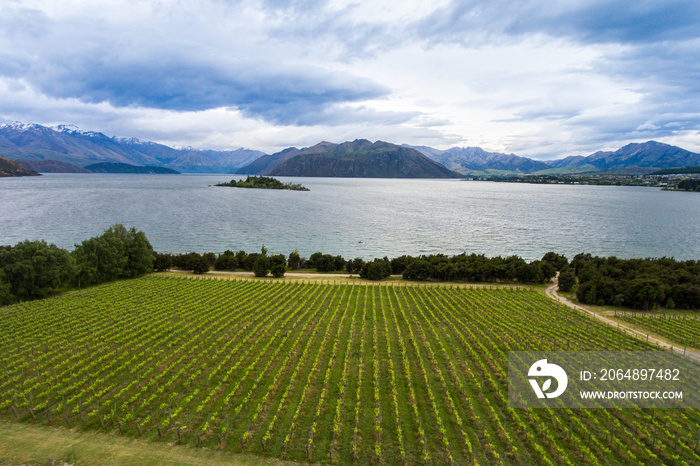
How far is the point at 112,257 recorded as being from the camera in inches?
2400

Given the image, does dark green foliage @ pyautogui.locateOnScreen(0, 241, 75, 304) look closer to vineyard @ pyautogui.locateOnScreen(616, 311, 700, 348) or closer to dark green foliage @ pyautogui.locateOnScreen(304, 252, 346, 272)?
dark green foliage @ pyautogui.locateOnScreen(304, 252, 346, 272)

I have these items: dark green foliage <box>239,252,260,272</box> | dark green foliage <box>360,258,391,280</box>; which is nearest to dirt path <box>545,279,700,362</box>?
dark green foliage <box>360,258,391,280</box>

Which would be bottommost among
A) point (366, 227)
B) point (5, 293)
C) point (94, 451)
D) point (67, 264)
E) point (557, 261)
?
point (5, 293)

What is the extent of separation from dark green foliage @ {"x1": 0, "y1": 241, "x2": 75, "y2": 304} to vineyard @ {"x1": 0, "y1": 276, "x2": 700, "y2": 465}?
23.6 feet

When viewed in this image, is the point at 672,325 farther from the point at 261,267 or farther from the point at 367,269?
the point at 261,267

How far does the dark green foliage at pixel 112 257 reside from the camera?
59.0 meters

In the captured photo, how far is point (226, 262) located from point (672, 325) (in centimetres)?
7164

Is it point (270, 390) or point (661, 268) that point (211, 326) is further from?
point (661, 268)

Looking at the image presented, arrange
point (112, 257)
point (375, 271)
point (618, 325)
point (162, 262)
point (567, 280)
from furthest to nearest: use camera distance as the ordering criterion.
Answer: point (162, 262), point (375, 271), point (112, 257), point (567, 280), point (618, 325)

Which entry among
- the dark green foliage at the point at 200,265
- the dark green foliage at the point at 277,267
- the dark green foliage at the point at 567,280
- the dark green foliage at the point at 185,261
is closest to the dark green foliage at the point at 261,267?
the dark green foliage at the point at 277,267

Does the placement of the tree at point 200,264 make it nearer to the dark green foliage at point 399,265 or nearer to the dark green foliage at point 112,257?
the dark green foliage at point 112,257

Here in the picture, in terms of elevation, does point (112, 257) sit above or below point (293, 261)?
above

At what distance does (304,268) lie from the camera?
252 ft

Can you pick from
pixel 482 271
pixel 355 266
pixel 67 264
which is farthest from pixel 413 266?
pixel 67 264
